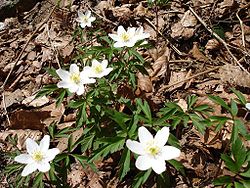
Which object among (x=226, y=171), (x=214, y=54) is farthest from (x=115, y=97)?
(x=214, y=54)

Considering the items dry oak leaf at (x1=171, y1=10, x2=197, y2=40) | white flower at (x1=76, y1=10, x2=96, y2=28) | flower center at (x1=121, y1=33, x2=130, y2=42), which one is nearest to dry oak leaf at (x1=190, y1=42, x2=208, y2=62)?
dry oak leaf at (x1=171, y1=10, x2=197, y2=40)

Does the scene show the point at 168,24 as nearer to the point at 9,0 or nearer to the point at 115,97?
the point at 115,97

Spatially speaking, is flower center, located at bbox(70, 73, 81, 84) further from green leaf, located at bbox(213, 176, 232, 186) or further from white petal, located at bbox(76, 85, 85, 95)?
green leaf, located at bbox(213, 176, 232, 186)

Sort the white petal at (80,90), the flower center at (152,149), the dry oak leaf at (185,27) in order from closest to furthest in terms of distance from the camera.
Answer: the flower center at (152,149) < the white petal at (80,90) < the dry oak leaf at (185,27)

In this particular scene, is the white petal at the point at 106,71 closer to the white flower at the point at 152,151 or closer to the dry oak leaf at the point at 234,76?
the white flower at the point at 152,151

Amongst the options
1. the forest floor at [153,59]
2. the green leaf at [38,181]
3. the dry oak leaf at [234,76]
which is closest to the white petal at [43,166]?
the green leaf at [38,181]

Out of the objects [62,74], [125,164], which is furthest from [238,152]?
[62,74]
